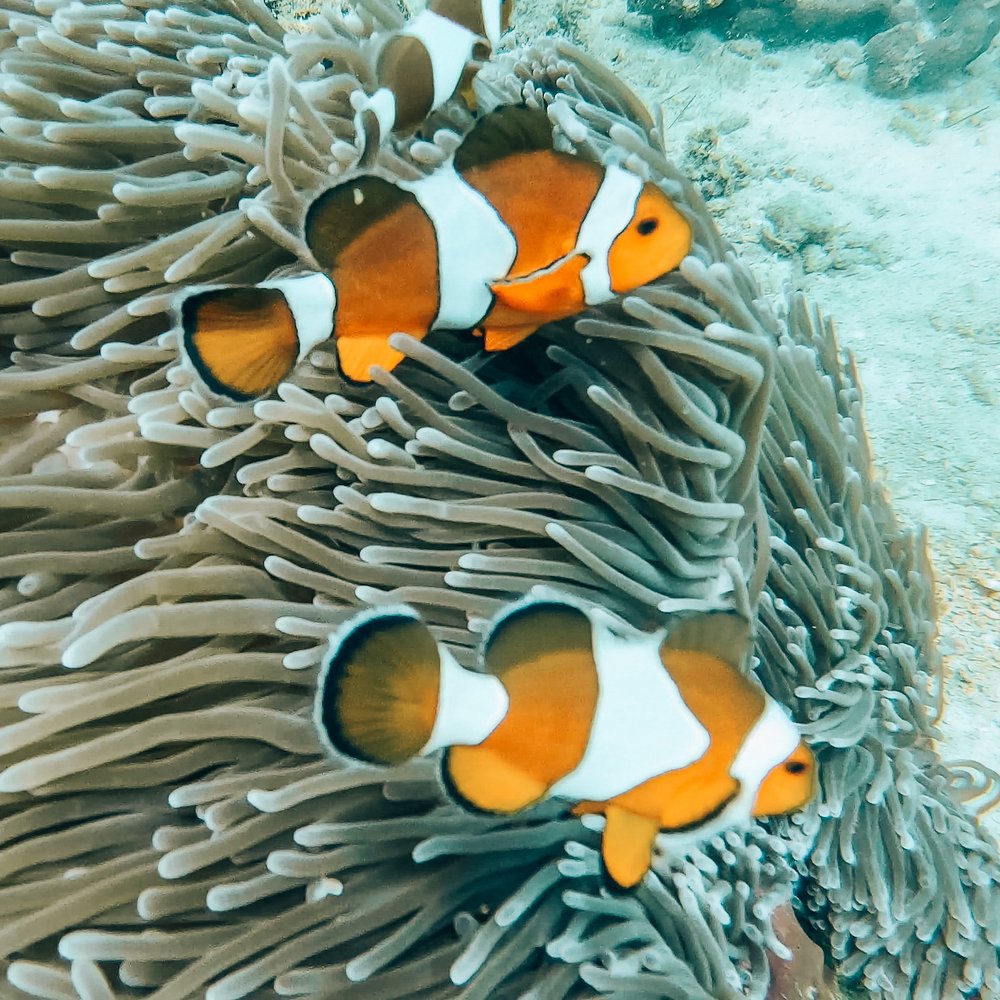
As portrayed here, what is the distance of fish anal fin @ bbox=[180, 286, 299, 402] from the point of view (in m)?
0.95

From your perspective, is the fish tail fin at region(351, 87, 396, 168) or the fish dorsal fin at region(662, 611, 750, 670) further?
the fish tail fin at region(351, 87, 396, 168)

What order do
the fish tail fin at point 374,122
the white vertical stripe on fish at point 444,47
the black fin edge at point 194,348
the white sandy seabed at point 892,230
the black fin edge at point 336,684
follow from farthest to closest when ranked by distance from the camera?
the white sandy seabed at point 892,230
the white vertical stripe on fish at point 444,47
the fish tail fin at point 374,122
the black fin edge at point 194,348
the black fin edge at point 336,684

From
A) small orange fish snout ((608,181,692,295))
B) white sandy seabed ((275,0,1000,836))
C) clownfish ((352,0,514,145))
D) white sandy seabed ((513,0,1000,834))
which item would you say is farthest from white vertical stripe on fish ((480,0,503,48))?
white sandy seabed ((275,0,1000,836))

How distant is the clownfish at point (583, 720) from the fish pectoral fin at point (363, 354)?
0.44 metres

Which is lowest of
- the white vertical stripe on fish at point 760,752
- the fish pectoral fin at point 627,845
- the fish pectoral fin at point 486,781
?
the fish pectoral fin at point 627,845

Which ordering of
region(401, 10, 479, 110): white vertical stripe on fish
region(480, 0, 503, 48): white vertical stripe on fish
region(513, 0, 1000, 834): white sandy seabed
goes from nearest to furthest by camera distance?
1. region(401, 10, 479, 110): white vertical stripe on fish
2. region(480, 0, 503, 48): white vertical stripe on fish
3. region(513, 0, 1000, 834): white sandy seabed

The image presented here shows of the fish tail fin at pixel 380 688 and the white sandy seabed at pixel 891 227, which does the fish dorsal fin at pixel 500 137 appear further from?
the white sandy seabed at pixel 891 227

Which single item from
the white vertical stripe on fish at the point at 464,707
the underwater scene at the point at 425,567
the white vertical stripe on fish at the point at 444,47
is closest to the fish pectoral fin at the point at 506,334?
the underwater scene at the point at 425,567

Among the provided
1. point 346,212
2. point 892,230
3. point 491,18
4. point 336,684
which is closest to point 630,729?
point 336,684

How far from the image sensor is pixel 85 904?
976 millimetres

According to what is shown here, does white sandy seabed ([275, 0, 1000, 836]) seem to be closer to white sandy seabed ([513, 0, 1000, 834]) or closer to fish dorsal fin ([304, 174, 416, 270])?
white sandy seabed ([513, 0, 1000, 834])

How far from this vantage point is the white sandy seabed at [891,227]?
210 centimetres

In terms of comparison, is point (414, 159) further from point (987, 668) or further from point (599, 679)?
point (987, 668)

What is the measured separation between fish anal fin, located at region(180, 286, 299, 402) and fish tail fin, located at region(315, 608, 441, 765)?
402 millimetres
